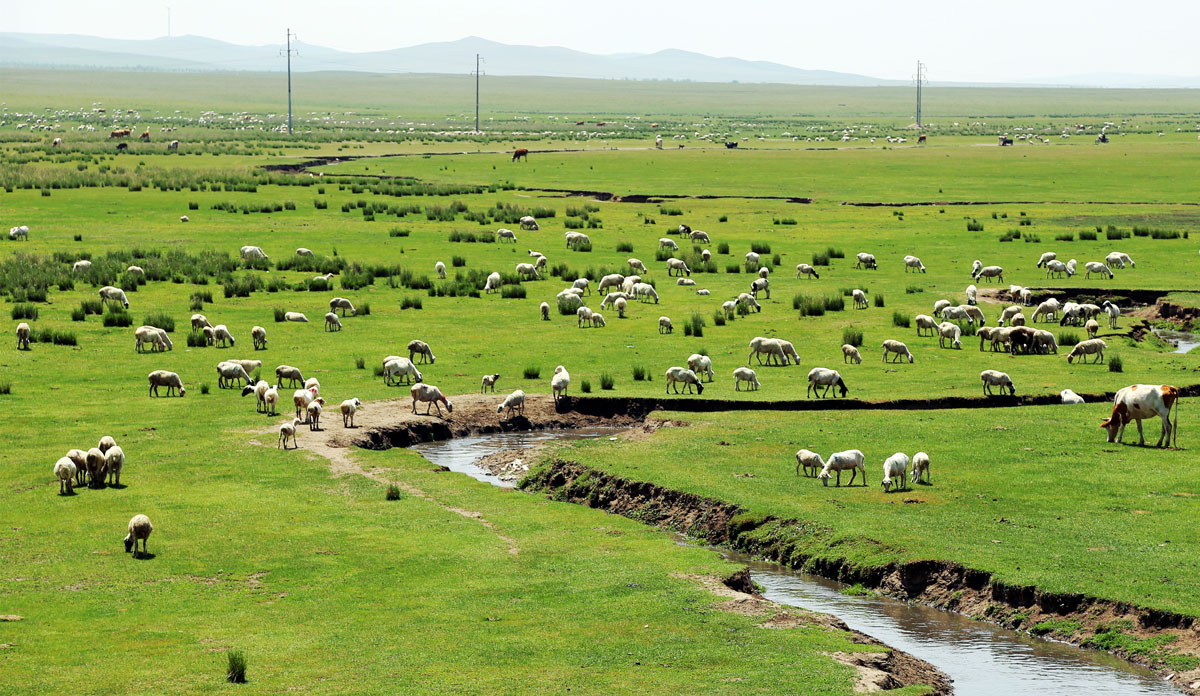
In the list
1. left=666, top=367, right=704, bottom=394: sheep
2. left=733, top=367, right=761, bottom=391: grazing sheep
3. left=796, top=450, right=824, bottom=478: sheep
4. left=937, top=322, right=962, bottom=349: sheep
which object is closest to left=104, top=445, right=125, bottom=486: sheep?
left=796, top=450, right=824, bottom=478: sheep

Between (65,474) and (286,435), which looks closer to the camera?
(65,474)

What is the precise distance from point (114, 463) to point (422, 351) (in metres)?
15.1

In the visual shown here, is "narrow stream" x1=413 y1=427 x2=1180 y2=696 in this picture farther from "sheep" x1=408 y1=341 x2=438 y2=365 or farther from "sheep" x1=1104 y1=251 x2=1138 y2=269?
"sheep" x1=1104 y1=251 x2=1138 y2=269

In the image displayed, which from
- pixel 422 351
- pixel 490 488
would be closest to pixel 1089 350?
pixel 422 351

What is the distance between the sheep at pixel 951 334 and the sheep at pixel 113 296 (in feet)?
93.7

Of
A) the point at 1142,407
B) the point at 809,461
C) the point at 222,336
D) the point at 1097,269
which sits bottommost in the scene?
the point at 809,461

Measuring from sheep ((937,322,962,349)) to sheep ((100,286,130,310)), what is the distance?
93.7 feet

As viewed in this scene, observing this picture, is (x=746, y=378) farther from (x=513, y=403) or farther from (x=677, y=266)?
(x=677, y=266)

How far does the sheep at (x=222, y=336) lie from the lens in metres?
40.6

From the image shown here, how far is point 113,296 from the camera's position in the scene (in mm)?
46906

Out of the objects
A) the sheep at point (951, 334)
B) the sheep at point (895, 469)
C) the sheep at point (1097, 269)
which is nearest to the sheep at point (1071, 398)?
the sheep at point (951, 334)

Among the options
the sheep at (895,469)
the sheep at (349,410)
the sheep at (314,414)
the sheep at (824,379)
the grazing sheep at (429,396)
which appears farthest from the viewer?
the sheep at (824,379)

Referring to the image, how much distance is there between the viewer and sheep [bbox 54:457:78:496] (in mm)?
24359

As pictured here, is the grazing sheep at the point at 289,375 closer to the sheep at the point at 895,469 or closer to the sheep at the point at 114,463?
the sheep at the point at 114,463
